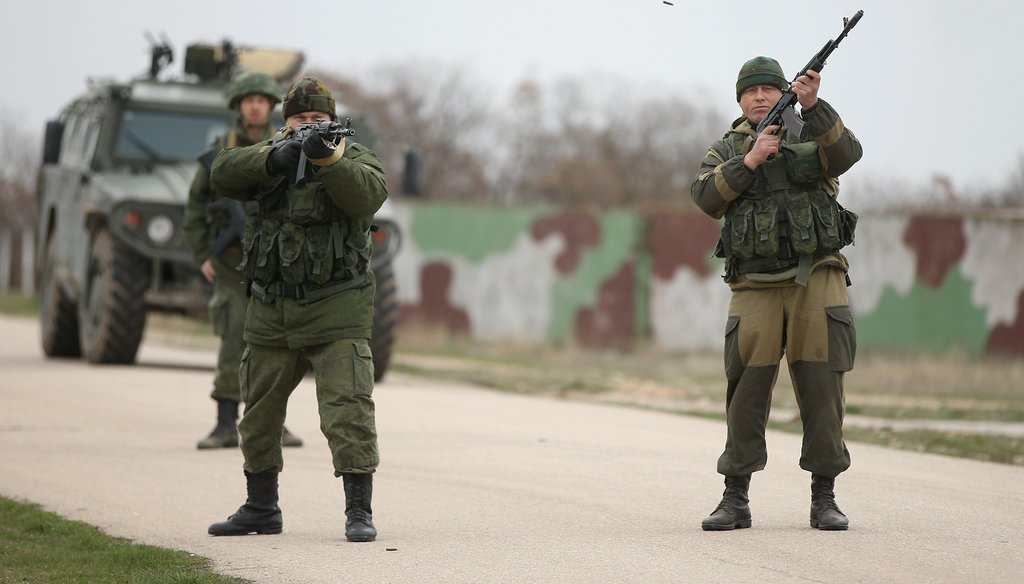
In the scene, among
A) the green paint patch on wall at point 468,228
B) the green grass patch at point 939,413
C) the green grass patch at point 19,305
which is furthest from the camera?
the green grass patch at point 19,305

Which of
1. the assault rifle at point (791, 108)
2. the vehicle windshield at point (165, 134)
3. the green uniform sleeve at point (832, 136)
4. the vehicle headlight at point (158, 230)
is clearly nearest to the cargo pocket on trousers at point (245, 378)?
the assault rifle at point (791, 108)

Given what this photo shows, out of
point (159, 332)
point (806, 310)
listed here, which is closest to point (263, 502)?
point (806, 310)

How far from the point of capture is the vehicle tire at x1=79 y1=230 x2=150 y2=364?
1479 cm

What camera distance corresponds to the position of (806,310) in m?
6.36

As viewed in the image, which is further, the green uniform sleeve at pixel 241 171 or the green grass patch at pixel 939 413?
the green grass patch at pixel 939 413

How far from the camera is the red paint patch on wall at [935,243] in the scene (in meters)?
20.8

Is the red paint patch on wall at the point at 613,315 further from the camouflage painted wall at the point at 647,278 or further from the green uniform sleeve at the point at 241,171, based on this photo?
the green uniform sleeve at the point at 241,171

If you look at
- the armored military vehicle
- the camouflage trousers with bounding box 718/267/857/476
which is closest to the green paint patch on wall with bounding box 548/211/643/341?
the armored military vehicle

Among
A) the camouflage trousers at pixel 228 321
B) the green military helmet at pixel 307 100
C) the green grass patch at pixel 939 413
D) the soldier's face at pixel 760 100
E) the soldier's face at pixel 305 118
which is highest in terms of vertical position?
the soldier's face at pixel 760 100

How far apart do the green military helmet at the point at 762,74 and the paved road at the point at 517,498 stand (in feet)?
5.94

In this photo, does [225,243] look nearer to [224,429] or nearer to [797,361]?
[224,429]

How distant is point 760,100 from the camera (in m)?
6.47

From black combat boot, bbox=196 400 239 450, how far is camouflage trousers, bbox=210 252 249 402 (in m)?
0.07

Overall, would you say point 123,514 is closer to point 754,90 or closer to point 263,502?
point 263,502
